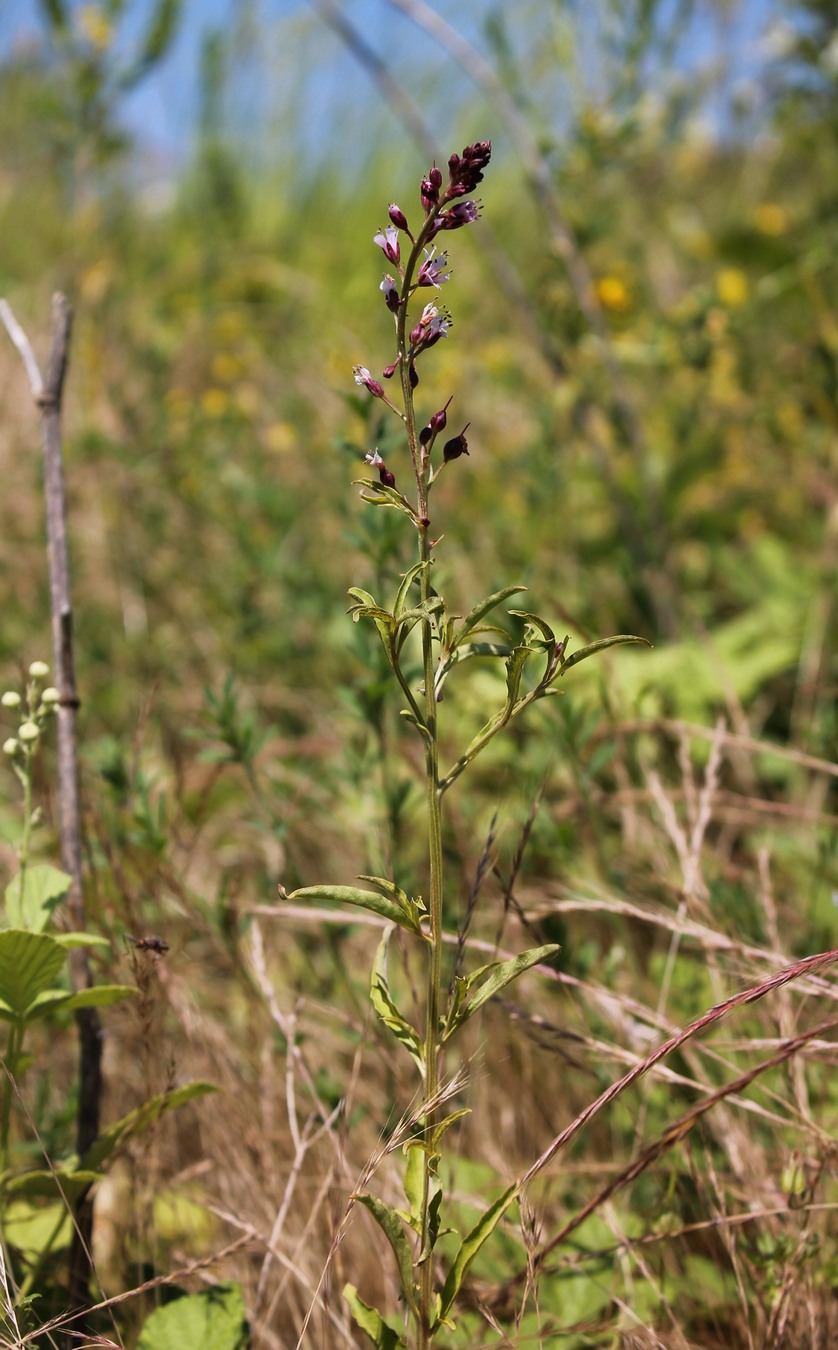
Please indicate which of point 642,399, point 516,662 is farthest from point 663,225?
point 516,662

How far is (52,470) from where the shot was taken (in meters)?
1.29

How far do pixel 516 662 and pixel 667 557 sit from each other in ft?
5.88

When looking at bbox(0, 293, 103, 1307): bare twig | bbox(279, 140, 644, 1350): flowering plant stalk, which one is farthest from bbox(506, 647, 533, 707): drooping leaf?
bbox(0, 293, 103, 1307): bare twig

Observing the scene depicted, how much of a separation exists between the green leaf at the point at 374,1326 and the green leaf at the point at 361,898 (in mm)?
265

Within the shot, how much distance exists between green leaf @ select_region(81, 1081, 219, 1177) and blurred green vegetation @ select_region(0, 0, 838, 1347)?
70 mm

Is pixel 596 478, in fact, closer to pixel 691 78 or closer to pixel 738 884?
pixel 738 884

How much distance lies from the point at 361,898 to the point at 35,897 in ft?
1.32

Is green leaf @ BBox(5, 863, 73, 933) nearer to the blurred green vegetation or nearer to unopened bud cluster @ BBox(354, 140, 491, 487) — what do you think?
the blurred green vegetation

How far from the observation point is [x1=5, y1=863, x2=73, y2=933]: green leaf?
40.6 inches

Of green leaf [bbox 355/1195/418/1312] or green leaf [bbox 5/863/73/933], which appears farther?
green leaf [bbox 5/863/73/933]

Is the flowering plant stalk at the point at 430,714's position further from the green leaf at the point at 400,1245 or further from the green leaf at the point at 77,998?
the green leaf at the point at 77,998

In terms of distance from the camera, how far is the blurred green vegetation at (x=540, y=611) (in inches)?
49.9

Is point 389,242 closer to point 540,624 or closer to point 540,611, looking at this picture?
point 540,624

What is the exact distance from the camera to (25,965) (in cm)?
95
